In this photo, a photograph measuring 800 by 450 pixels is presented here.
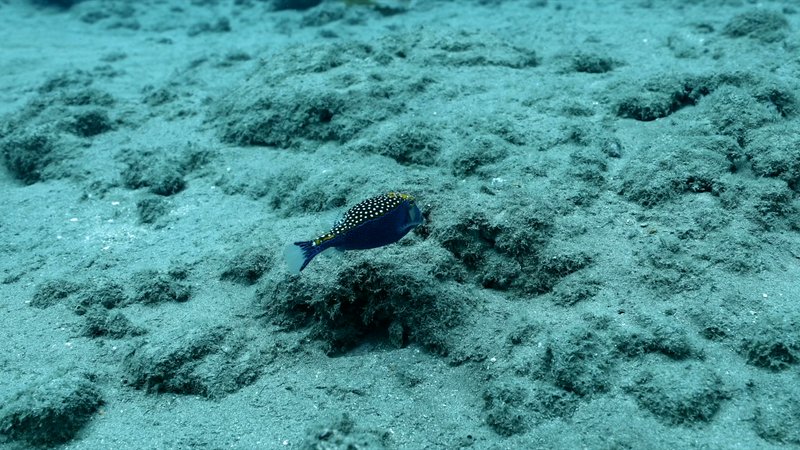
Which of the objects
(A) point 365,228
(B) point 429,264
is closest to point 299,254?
(A) point 365,228

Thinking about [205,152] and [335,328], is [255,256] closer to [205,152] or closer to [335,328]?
[335,328]

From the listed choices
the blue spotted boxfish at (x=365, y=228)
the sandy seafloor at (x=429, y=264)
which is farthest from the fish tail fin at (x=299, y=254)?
the sandy seafloor at (x=429, y=264)

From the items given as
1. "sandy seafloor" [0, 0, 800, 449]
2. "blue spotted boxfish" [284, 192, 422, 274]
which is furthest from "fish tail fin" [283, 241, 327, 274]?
"sandy seafloor" [0, 0, 800, 449]

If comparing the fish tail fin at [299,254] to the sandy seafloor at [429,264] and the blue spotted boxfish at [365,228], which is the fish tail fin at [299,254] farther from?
the sandy seafloor at [429,264]

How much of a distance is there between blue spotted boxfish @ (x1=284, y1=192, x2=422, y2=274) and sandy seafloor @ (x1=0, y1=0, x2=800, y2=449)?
131 mm

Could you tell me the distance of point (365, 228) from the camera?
9.30 ft

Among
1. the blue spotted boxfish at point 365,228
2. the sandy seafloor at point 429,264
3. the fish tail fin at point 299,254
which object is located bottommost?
the sandy seafloor at point 429,264

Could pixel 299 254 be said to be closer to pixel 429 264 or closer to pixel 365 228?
pixel 365 228

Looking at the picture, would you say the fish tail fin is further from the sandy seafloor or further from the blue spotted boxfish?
the sandy seafloor

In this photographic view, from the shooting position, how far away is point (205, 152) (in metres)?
5.60

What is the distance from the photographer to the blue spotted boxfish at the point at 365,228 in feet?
9.31

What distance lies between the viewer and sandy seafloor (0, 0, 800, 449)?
2.85 m

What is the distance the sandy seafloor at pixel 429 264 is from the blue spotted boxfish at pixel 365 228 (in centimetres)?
13

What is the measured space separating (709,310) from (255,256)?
113 inches
